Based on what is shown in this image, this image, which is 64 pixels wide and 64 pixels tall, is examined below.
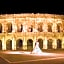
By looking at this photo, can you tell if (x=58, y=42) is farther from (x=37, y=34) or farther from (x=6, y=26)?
(x=6, y=26)

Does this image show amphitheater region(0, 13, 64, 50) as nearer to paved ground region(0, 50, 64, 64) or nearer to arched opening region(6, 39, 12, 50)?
arched opening region(6, 39, 12, 50)

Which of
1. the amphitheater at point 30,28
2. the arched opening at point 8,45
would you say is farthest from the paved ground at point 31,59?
the arched opening at point 8,45

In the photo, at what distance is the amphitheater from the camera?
1651 inches

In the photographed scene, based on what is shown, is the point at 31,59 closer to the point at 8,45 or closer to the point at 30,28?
the point at 30,28

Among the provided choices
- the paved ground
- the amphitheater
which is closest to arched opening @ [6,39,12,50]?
the amphitheater

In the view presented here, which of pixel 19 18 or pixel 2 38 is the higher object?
pixel 19 18

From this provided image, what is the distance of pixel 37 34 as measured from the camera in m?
41.8

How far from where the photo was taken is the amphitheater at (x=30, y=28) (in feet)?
138

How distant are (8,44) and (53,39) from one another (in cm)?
745

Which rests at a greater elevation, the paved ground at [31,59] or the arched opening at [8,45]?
the paved ground at [31,59]

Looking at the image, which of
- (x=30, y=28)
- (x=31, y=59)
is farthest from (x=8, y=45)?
(x=31, y=59)

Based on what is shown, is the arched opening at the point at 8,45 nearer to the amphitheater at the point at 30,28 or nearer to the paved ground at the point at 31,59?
the amphitheater at the point at 30,28

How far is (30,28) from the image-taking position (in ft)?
139

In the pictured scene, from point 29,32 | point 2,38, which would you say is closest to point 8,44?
point 2,38
